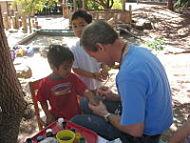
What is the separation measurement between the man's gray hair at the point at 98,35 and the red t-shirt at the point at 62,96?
0.99 meters

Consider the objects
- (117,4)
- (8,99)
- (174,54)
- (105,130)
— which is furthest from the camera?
(117,4)

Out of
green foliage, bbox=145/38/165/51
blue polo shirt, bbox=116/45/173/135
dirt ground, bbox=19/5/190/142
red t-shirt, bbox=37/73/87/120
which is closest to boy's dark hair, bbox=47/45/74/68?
red t-shirt, bbox=37/73/87/120

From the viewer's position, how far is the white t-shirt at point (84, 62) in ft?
12.9

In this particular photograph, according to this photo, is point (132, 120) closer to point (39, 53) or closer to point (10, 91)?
point (10, 91)

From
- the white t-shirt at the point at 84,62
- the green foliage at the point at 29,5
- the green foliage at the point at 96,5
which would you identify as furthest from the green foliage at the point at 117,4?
the white t-shirt at the point at 84,62

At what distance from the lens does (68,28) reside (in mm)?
14750

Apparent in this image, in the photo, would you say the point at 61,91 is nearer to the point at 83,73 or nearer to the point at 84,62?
the point at 83,73

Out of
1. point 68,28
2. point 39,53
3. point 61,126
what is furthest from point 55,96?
point 68,28

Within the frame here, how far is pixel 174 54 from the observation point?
438 inches

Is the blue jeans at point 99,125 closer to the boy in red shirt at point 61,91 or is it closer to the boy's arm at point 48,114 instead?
the boy in red shirt at point 61,91

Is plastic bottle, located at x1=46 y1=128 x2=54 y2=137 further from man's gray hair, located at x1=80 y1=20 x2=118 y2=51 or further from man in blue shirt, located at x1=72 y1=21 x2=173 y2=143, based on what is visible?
man's gray hair, located at x1=80 y1=20 x2=118 y2=51

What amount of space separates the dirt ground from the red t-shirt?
1592 millimetres

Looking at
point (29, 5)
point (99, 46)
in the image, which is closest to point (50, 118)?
point (99, 46)

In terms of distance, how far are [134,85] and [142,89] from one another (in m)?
0.08
